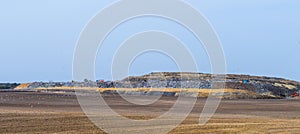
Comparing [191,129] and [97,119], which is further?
[97,119]

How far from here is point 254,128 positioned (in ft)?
79.7

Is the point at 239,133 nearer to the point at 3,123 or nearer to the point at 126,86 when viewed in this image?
the point at 3,123

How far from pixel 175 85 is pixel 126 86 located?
10512 millimetres

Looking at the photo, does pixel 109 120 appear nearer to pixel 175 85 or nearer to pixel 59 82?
pixel 175 85

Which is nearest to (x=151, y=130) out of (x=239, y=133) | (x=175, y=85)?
(x=239, y=133)

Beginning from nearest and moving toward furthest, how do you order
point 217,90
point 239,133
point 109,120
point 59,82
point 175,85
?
point 239,133 < point 109,120 < point 217,90 < point 175,85 < point 59,82

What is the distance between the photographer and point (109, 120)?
27.8 metres

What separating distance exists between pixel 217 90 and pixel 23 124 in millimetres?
53924

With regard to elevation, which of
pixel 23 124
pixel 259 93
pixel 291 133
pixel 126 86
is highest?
pixel 126 86

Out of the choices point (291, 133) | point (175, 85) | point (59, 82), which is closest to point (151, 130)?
point (291, 133)

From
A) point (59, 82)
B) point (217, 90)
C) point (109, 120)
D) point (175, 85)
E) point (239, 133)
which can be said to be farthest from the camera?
point (59, 82)

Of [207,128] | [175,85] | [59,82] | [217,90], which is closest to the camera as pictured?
[207,128]

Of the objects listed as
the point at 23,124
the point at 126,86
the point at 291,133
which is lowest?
the point at 291,133

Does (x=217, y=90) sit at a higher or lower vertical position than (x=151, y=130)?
higher
